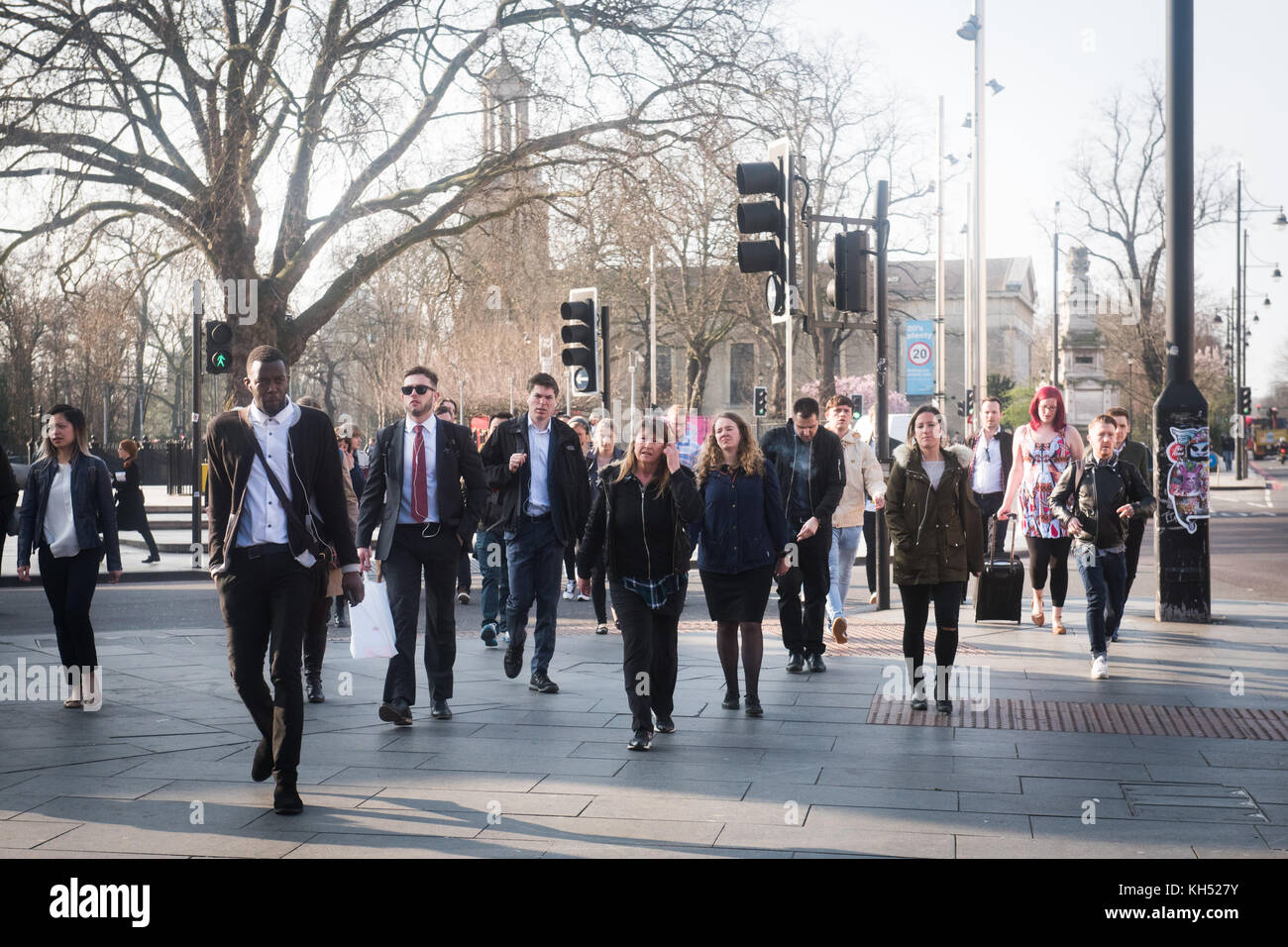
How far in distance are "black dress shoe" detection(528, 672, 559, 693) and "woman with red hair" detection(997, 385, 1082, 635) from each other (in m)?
4.35

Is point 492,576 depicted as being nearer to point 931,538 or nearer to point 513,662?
point 513,662

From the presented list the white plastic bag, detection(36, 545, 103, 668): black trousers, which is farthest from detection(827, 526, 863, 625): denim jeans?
detection(36, 545, 103, 668): black trousers

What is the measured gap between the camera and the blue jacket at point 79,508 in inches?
305

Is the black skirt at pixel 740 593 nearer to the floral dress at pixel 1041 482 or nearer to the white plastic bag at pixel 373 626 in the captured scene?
the white plastic bag at pixel 373 626

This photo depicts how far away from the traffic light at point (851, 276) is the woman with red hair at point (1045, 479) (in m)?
1.70

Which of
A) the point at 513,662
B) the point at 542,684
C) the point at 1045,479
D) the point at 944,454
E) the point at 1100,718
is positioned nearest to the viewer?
the point at 1100,718

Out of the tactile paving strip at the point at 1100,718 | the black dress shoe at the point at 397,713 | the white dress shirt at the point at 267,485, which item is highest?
the white dress shirt at the point at 267,485

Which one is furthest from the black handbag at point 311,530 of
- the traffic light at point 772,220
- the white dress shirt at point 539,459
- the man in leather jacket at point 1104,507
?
the man in leather jacket at point 1104,507

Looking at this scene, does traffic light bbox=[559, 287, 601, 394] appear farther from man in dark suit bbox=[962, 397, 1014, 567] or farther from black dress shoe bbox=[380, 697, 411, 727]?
black dress shoe bbox=[380, 697, 411, 727]

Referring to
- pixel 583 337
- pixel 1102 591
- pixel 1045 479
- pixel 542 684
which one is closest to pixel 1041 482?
pixel 1045 479

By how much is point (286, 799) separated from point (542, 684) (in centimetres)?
306

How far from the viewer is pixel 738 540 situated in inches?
291
